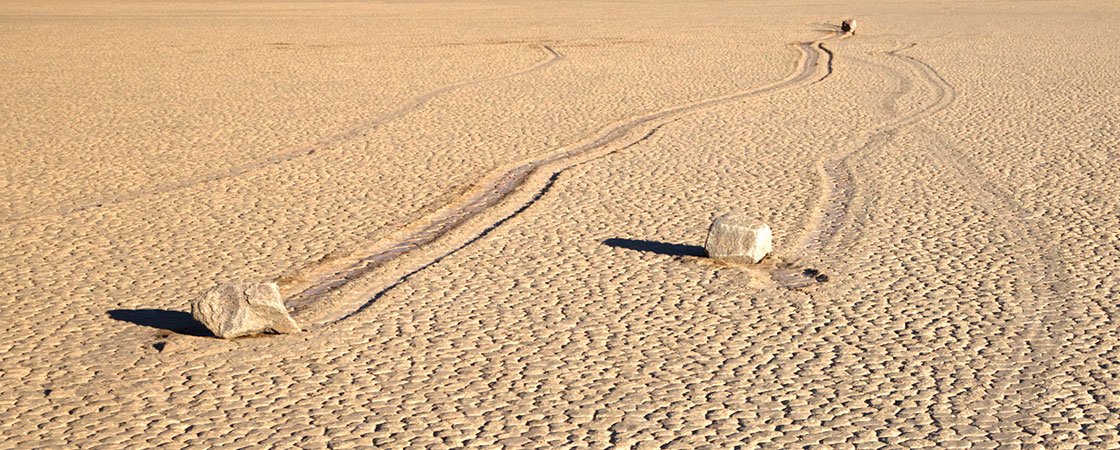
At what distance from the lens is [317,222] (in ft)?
20.9

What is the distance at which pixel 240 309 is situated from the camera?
14.7ft

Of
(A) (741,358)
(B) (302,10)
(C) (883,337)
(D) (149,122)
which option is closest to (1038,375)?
(C) (883,337)

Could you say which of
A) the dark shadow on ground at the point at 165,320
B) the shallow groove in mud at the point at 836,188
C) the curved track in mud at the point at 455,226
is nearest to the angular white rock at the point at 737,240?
the shallow groove in mud at the point at 836,188

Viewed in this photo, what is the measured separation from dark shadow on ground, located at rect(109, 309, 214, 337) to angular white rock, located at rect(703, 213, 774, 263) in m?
2.34

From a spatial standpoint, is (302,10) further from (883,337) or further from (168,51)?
(883,337)

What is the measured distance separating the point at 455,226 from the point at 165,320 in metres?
1.94

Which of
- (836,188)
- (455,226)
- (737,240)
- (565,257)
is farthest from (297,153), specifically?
(737,240)

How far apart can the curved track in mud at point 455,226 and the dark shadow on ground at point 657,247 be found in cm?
72

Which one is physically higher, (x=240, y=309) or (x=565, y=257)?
(x=240, y=309)

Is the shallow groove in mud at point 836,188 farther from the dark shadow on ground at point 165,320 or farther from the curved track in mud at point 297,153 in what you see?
the curved track in mud at point 297,153

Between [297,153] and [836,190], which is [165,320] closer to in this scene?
[297,153]

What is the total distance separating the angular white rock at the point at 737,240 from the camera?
5.51 meters

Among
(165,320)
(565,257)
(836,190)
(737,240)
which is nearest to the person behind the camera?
(165,320)

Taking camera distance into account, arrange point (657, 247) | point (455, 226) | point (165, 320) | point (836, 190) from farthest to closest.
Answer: point (836, 190), point (455, 226), point (657, 247), point (165, 320)
